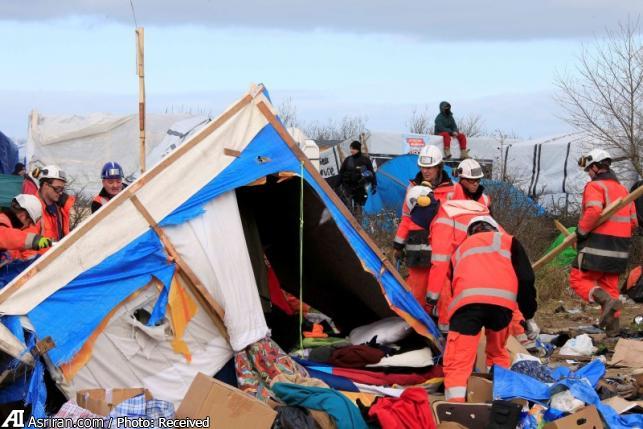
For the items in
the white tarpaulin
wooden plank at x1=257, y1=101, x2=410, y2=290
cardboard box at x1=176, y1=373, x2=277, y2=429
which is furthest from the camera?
the white tarpaulin

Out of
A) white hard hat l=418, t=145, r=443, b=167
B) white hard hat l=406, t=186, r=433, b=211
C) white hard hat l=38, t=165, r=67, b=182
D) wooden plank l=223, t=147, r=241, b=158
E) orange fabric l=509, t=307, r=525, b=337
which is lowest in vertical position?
orange fabric l=509, t=307, r=525, b=337

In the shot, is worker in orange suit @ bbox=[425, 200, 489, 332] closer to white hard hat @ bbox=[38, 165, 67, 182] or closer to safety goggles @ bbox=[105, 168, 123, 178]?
safety goggles @ bbox=[105, 168, 123, 178]

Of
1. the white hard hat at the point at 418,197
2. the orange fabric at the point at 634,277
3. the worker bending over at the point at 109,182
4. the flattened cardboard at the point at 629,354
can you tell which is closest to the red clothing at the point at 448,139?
the orange fabric at the point at 634,277

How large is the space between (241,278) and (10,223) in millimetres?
2255

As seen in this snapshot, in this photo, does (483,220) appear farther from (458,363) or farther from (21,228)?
(21,228)

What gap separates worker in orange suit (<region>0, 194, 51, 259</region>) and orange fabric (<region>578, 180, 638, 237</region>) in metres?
5.66

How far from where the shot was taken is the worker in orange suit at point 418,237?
840 cm

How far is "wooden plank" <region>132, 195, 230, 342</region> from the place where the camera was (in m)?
6.52

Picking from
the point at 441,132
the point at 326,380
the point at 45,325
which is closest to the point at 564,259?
the point at 441,132

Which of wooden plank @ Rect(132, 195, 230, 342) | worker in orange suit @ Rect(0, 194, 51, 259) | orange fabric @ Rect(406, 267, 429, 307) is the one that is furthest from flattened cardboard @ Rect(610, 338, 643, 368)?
worker in orange suit @ Rect(0, 194, 51, 259)

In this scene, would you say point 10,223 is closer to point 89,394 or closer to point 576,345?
point 89,394

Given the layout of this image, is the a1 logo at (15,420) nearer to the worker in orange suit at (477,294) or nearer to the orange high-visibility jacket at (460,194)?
the worker in orange suit at (477,294)

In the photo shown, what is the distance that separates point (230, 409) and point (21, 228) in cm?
320

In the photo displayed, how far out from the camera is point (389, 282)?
7434 millimetres
